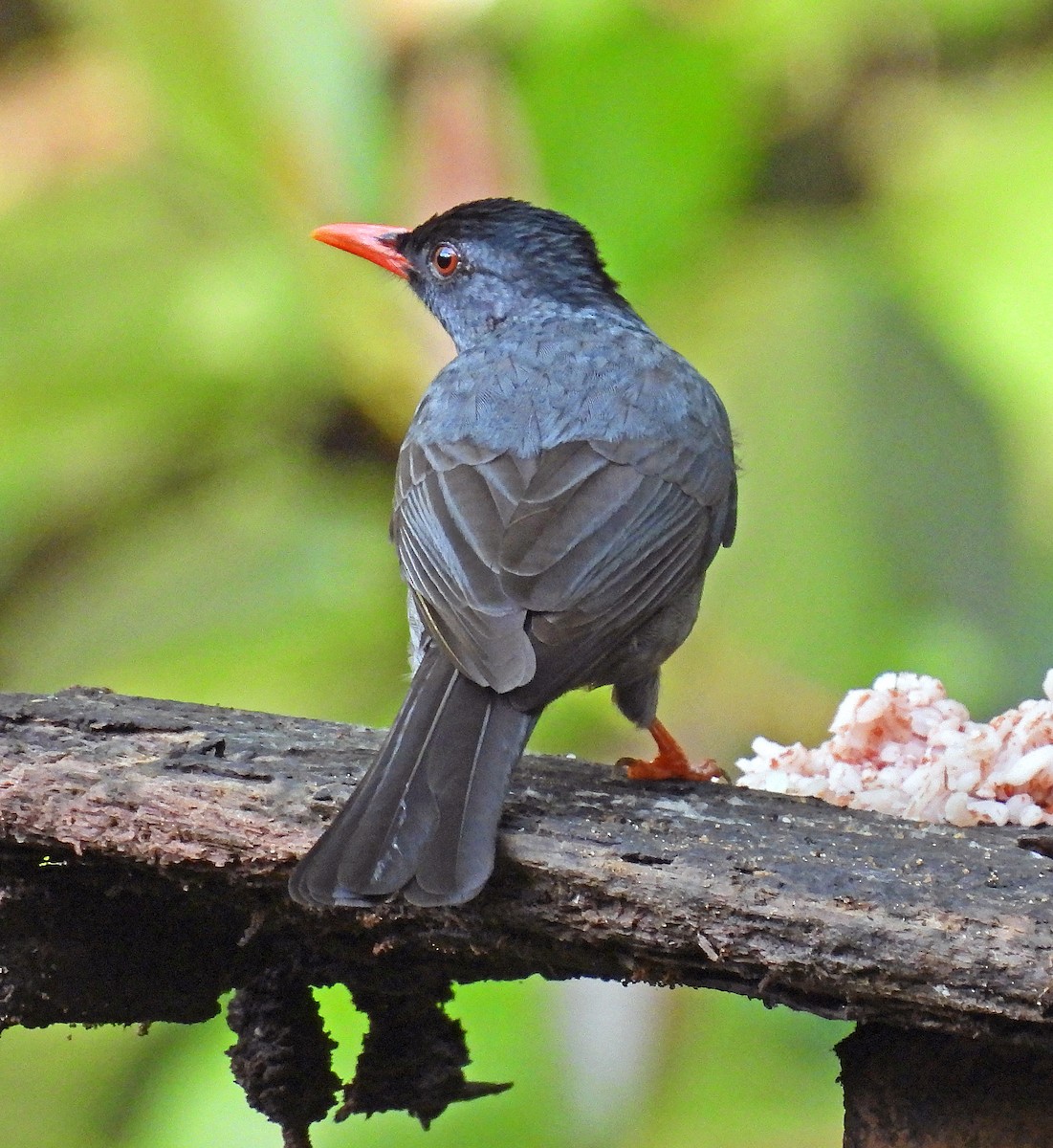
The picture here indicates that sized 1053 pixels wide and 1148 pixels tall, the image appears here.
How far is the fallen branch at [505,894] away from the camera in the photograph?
80.5 inches

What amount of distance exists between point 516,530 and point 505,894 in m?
0.86

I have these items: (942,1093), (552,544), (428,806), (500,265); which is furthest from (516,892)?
(500,265)

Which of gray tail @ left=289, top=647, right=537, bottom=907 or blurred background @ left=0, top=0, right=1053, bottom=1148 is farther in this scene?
blurred background @ left=0, top=0, right=1053, bottom=1148

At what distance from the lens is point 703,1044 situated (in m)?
4.49

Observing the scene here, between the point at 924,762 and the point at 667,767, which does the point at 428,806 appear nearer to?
the point at 667,767

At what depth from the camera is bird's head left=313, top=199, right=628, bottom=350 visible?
4.12 metres

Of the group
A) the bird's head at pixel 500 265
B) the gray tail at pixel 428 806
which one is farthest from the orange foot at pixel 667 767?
the bird's head at pixel 500 265

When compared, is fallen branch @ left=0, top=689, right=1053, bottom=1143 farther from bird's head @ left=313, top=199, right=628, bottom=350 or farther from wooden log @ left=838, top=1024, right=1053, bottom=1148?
bird's head @ left=313, top=199, right=628, bottom=350

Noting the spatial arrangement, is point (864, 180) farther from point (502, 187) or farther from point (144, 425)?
point (144, 425)

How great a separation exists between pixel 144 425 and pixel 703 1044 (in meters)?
2.81

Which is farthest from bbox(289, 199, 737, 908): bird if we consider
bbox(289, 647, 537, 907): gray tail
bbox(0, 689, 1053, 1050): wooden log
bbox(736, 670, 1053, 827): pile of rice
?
bbox(736, 670, 1053, 827): pile of rice

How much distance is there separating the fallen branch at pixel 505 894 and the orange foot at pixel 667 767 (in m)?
0.09

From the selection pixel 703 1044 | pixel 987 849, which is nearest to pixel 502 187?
pixel 703 1044

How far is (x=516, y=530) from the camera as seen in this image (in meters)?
2.94
